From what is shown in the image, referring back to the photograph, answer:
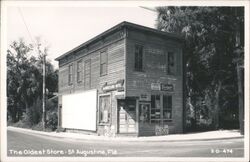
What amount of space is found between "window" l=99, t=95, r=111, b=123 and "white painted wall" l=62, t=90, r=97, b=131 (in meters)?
0.57

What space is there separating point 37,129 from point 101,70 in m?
8.97

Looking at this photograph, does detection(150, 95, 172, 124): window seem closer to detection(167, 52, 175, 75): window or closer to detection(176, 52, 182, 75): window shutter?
detection(167, 52, 175, 75): window

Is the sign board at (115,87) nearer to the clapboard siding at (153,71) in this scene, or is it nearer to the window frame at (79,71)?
the clapboard siding at (153,71)

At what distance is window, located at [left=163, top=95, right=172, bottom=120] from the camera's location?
19547 millimetres

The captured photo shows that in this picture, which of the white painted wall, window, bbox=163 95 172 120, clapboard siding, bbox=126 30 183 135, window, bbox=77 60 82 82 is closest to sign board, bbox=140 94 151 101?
clapboard siding, bbox=126 30 183 135

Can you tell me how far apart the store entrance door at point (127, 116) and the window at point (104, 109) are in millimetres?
1023

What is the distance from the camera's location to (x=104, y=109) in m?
20.0

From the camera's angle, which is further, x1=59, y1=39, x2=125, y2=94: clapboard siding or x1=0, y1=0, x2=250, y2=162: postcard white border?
x1=59, y1=39, x2=125, y2=94: clapboard siding

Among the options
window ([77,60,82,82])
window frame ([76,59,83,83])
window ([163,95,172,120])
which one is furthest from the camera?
window ([77,60,82,82])

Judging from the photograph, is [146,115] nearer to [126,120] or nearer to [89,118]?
[126,120]

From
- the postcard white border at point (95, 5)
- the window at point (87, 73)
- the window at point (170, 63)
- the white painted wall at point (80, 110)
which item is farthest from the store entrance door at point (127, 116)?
the postcard white border at point (95, 5)

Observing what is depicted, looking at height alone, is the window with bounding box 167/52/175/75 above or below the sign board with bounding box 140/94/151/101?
above

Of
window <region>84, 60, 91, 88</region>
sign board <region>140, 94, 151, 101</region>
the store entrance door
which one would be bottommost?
the store entrance door

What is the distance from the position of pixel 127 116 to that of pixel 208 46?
6.01m
